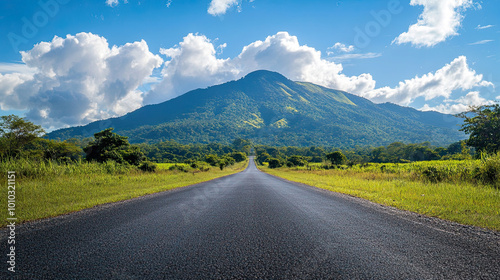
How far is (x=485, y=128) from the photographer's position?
30125 millimetres

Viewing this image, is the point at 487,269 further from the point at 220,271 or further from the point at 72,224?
the point at 72,224

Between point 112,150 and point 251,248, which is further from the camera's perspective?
point 112,150

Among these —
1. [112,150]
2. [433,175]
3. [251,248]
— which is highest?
[112,150]

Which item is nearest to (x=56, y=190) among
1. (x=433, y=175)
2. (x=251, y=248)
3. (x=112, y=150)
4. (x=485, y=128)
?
(x=251, y=248)

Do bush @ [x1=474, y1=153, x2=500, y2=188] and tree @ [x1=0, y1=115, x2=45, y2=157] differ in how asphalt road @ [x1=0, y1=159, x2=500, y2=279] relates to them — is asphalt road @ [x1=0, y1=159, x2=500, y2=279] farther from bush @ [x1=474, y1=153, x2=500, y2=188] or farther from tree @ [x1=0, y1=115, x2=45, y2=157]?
tree @ [x1=0, y1=115, x2=45, y2=157]

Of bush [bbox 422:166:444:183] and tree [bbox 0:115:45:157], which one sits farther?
tree [bbox 0:115:45:157]

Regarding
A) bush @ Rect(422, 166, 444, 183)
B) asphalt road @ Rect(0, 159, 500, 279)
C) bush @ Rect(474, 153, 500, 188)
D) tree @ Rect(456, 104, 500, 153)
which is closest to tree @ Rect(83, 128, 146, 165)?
asphalt road @ Rect(0, 159, 500, 279)

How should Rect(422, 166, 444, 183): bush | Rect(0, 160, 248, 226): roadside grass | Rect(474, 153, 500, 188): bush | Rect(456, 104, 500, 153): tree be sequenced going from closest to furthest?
Rect(0, 160, 248, 226): roadside grass, Rect(474, 153, 500, 188): bush, Rect(422, 166, 444, 183): bush, Rect(456, 104, 500, 153): tree

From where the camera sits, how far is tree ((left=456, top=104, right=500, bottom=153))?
29034 millimetres

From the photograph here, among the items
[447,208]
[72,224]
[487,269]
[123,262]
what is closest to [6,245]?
[72,224]

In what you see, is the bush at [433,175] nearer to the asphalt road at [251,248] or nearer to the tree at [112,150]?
the asphalt road at [251,248]

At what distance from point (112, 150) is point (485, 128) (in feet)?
162

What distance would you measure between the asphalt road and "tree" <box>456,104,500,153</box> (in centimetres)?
3478

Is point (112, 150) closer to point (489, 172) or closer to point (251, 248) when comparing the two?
point (251, 248)
